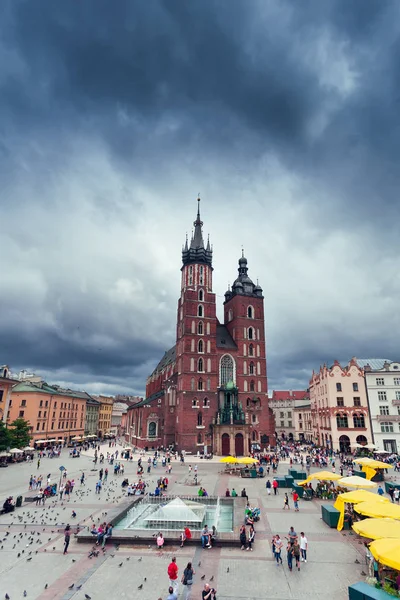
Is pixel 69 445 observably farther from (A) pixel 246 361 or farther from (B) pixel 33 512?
(B) pixel 33 512

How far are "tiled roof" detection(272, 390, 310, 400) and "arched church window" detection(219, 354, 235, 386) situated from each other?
1694 inches

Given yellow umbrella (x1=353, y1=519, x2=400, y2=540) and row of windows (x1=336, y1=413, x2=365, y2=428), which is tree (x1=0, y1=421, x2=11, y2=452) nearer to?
yellow umbrella (x1=353, y1=519, x2=400, y2=540)

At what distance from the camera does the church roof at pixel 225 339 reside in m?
67.1

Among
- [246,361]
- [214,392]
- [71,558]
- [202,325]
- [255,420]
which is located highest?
[202,325]

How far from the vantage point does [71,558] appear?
15.4m

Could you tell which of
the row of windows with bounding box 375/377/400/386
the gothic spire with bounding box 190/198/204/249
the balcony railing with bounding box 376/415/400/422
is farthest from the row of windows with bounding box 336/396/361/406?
the gothic spire with bounding box 190/198/204/249

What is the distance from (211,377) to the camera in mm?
62688

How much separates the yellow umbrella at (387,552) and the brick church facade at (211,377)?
47587 mm

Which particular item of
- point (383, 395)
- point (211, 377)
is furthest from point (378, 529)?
point (211, 377)

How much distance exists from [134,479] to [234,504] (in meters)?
16.2

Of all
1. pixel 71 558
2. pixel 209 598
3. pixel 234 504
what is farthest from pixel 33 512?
A: pixel 209 598

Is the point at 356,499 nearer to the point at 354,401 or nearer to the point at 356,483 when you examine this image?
the point at 356,483

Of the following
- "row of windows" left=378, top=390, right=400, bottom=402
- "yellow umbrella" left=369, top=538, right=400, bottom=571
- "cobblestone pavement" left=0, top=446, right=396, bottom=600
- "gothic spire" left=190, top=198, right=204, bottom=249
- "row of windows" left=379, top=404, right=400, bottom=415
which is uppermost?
"gothic spire" left=190, top=198, right=204, bottom=249

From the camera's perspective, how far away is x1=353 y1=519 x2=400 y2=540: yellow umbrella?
12.8 m
